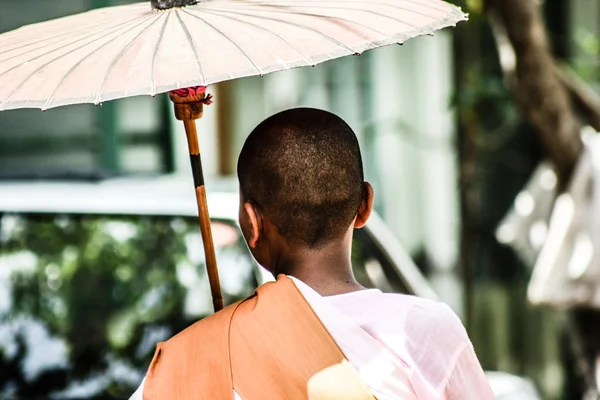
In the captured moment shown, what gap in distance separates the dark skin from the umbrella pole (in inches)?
8.2

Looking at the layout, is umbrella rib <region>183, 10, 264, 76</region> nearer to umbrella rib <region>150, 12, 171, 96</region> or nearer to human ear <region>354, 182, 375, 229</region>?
umbrella rib <region>150, 12, 171, 96</region>

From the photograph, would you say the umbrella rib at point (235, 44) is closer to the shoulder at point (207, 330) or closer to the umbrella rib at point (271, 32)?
the umbrella rib at point (271, 32)

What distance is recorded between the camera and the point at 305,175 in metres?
2.13

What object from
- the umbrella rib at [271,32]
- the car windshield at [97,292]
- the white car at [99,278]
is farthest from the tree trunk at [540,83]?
the umbrella rib at [271,32]

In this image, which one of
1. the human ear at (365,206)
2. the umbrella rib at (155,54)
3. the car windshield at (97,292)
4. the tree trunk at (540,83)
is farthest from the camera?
the tree trunk at (540,83)

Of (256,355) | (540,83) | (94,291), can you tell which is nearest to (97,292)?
(94,291)

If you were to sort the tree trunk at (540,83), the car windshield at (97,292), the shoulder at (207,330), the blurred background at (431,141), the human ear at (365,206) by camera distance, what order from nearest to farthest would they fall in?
the shoulder at (207,330) < the human ear at (365,206) < the car windshield at (97,292) < the tree trunk at (540,83) < the blurred background at (431,141)

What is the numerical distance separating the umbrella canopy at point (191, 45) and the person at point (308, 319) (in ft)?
0.64

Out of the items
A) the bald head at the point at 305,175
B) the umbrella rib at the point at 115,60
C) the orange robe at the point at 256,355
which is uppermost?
the umbrella rib at the point at 115,60

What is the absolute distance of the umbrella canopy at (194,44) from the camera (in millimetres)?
2018

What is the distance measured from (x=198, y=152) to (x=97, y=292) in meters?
1.59

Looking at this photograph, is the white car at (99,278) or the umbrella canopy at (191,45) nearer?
the umbrella canopy at (191,45)

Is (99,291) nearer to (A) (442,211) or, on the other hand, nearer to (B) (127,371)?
(B) (127,371)

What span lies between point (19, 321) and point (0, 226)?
1.16 ft
